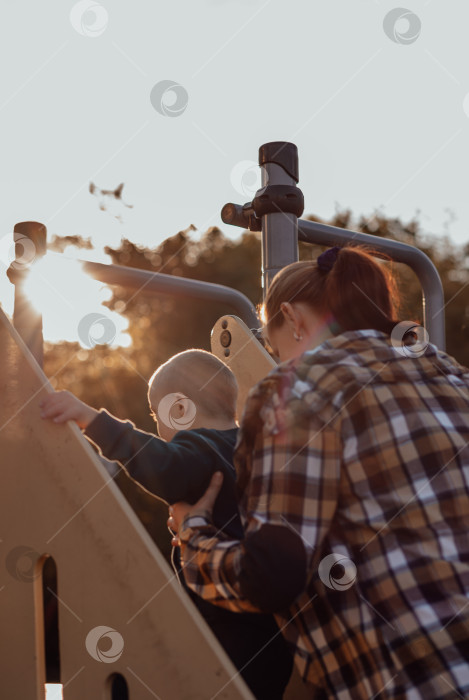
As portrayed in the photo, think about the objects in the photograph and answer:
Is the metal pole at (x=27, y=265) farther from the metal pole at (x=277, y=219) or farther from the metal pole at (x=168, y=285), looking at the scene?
the metal pole at (x=277, y=219)

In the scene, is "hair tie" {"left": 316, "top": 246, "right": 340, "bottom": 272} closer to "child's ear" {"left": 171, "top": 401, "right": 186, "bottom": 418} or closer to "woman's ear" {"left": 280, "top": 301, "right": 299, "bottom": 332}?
"woman's ear" {"left": 280, "top": 301, "right": 299, "bottom": 332}

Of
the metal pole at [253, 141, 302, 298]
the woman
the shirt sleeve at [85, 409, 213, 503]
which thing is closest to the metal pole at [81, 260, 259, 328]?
the metal pole at [253, 141, 302, 298]

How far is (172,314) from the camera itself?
20000mm

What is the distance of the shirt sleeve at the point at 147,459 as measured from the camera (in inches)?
72.2

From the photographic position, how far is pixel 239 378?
3.04m

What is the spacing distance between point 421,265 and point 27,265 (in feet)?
5.17

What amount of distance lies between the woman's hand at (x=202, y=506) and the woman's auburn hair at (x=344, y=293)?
378mm

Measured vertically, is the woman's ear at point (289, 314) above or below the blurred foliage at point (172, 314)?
below

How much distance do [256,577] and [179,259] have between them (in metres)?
20.8

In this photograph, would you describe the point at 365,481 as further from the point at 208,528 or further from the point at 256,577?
the point at 208,528

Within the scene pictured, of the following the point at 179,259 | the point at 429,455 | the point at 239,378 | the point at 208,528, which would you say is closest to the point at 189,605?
the point at 208,528

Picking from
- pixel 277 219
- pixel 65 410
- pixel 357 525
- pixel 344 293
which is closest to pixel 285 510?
pixel 357 525

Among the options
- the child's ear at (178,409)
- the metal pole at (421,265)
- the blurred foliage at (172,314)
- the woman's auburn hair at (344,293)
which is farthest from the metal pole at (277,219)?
the blurred foliage at (172,314)

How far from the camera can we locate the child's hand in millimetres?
1798
